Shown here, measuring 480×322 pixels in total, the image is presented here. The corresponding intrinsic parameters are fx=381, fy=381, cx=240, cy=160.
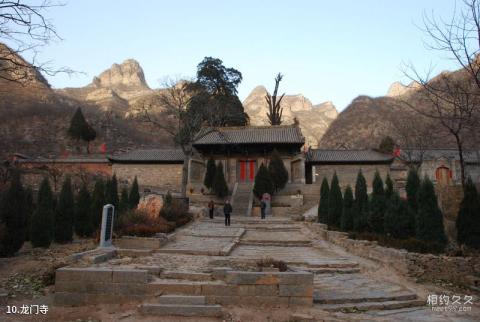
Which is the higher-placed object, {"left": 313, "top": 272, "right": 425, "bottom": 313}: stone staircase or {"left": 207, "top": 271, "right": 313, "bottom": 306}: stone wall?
{"left": 207, "top": 271, "right": 313, "bottom": 306}: stone wall

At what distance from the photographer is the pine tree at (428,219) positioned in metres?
11.3

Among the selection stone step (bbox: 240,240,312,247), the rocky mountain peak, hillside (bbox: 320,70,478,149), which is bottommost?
stone step (bbox: 240,240,312,247)

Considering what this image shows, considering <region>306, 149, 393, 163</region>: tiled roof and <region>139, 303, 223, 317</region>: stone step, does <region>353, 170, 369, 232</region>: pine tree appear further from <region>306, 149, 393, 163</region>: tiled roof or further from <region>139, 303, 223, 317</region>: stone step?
<region>306, 149, 393, 163</region>: tiled roof

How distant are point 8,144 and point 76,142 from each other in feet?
28.5

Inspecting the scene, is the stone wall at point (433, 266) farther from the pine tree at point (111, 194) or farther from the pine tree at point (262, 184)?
the pine tree at point (262, 184)

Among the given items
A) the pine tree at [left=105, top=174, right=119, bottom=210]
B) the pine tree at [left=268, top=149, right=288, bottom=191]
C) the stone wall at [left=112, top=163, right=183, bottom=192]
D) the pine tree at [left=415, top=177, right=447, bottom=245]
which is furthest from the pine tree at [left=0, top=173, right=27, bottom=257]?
the stone wall at [left=112, top=163, right=183, bottom=192]

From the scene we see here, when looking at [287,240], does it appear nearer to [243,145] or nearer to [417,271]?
[417,271]

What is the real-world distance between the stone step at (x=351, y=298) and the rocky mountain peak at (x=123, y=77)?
4891 inches

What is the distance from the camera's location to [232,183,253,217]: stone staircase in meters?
25.9

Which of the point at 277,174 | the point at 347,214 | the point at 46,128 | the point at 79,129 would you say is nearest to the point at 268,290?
the point at 347,214

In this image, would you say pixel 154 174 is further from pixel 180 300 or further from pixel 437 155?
pixel 180 300

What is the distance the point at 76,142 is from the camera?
4941 centimetres

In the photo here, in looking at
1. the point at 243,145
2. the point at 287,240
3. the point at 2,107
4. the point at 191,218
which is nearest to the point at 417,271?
the point at 287,240

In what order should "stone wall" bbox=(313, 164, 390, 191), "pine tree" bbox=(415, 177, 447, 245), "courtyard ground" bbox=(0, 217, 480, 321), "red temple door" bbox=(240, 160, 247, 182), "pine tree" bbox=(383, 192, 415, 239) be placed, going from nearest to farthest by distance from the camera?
"courtyard ground" bbox=(0, 217, 480, 321) < "pine tree" bbox=(415, 177, 447, 245) < "pine tree" bbox=(383, 192, 415, 239) < "stone wall" bbox=(313, 164, 390, 191) < "red temple door" bbox=(240, 160, 247, 182)
